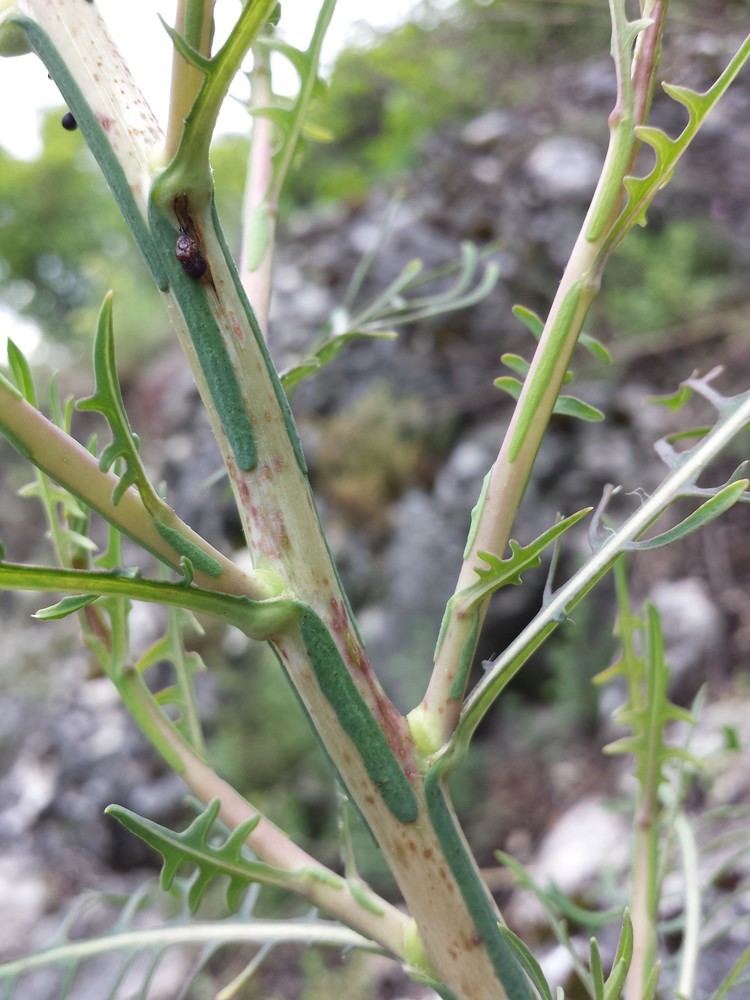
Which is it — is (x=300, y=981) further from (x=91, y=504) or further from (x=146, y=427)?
(x=146, y=427)

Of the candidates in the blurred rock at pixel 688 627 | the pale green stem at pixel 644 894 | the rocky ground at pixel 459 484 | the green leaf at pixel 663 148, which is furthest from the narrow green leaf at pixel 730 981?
the blurred rock at pixel 688 627

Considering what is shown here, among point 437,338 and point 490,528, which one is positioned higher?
point 437,338

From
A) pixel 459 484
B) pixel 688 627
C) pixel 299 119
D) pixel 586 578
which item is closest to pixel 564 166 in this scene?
pixel 459 484

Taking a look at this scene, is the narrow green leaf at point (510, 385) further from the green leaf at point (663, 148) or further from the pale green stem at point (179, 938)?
the pale green stem at point (179, 938)

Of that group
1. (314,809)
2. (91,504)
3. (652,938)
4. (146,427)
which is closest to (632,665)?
(652,938)

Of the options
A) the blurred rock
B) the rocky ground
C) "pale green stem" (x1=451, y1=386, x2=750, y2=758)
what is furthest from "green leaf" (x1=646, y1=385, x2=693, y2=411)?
the blurred rock

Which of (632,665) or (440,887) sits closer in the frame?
(440,887)
